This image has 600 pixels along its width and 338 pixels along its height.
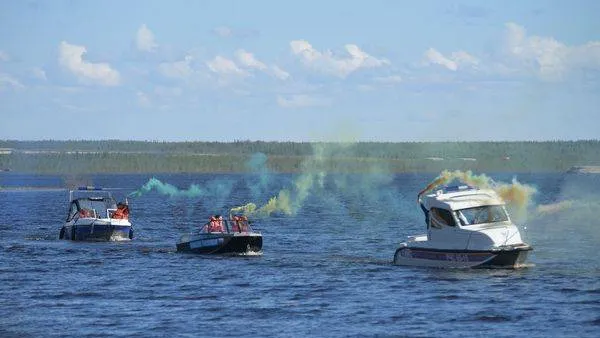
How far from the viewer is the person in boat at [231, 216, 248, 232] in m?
75.9

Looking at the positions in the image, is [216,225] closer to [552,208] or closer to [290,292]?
[290,292]

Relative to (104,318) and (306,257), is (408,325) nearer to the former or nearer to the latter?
(104,318)

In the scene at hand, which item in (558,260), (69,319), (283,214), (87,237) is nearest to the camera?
(69,319)

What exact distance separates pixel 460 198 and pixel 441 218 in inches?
62.1

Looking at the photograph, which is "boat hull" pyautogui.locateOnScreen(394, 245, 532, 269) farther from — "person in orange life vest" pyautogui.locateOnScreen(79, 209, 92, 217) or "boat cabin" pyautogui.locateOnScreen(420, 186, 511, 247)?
"person in orange life vest" pyautogui.locateOnScreen(79, 209, 92, 217)

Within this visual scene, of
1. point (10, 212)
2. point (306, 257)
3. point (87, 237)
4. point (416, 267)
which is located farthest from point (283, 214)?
point (416, 267)

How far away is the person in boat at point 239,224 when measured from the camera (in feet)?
249

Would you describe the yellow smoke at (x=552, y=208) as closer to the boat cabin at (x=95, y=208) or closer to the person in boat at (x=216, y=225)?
the boat cabin at (x=95, y=208)

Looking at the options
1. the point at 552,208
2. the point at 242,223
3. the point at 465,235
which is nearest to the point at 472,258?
the point at 465,235

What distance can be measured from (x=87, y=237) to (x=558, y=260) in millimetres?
36135

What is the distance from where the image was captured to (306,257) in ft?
249

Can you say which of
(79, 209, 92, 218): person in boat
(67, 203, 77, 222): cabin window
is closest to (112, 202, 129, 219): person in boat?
(79, 209, 92, 218): person in boat

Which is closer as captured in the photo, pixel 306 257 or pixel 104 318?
pixel 104 318

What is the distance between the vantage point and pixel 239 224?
7619 centimetres
